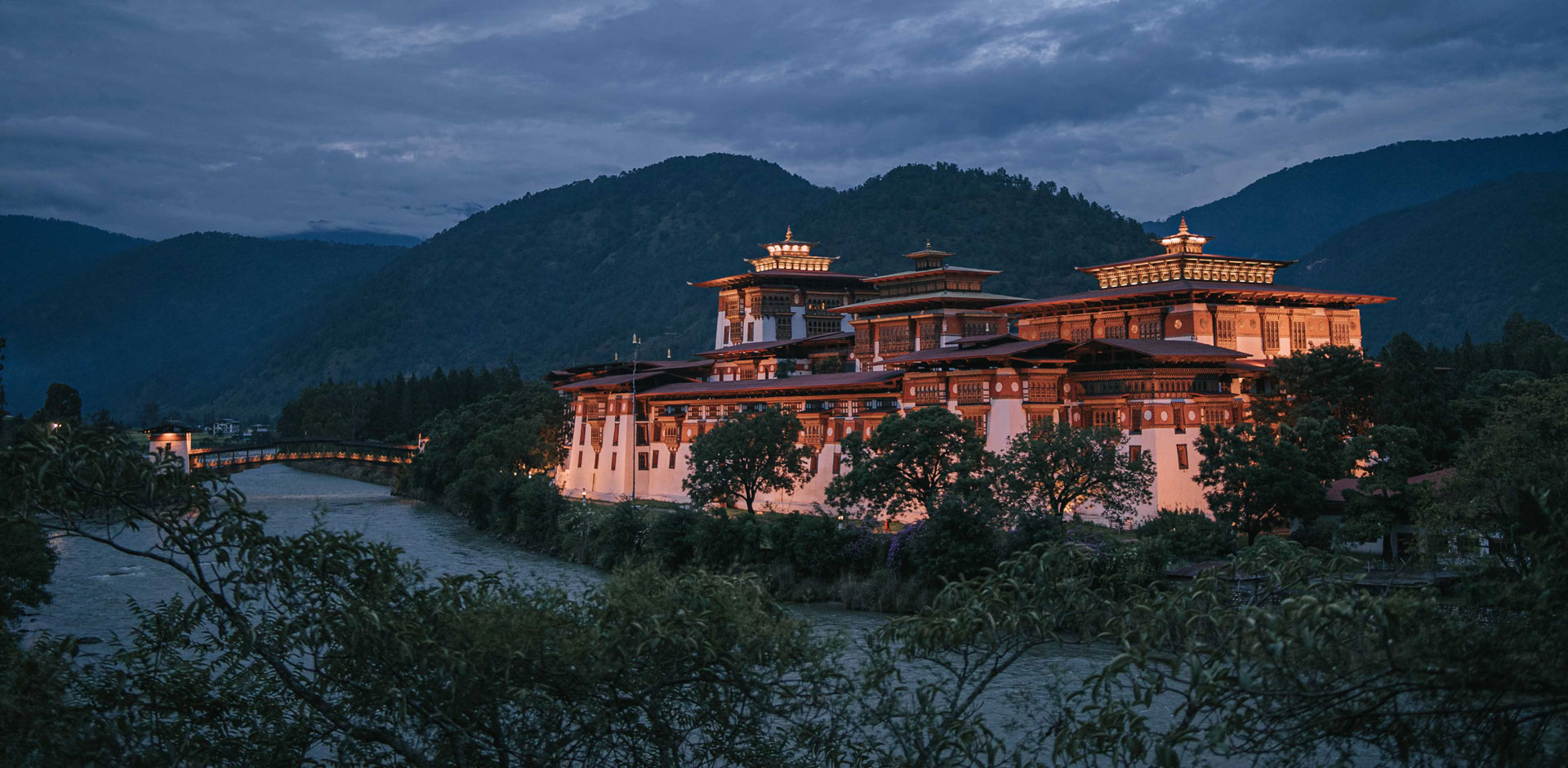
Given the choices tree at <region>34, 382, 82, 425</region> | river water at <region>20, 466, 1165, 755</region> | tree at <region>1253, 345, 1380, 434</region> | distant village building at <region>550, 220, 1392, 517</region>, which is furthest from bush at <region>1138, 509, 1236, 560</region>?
tree at <region>34, 382, 82, 425</region>

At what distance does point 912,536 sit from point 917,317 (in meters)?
25.7

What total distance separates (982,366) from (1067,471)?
8162 millimetres

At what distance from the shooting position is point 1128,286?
58312mm

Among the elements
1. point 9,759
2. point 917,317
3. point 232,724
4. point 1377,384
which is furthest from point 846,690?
point 917,317

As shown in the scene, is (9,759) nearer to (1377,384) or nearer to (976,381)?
(976,381)

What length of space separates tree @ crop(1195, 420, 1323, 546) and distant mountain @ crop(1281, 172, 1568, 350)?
77.0 metres

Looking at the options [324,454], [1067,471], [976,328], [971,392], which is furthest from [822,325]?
[324,454]

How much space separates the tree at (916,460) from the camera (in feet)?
153

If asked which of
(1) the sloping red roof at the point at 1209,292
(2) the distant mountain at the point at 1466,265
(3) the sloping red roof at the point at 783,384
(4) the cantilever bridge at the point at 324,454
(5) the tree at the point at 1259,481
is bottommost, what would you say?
(5) the tree at the point at 1259,481

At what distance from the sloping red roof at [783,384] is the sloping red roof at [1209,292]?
861 centimetres

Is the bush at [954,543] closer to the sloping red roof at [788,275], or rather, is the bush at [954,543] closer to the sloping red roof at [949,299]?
the sloping red roof at [949,299]

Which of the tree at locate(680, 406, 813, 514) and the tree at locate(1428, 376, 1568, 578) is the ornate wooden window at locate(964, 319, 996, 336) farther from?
the tree at locate(1428, 376, 1568, 578)

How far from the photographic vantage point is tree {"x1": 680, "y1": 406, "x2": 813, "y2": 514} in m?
55.8

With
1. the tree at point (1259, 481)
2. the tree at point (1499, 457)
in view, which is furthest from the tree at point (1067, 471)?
the tree at point (1499, 457)
